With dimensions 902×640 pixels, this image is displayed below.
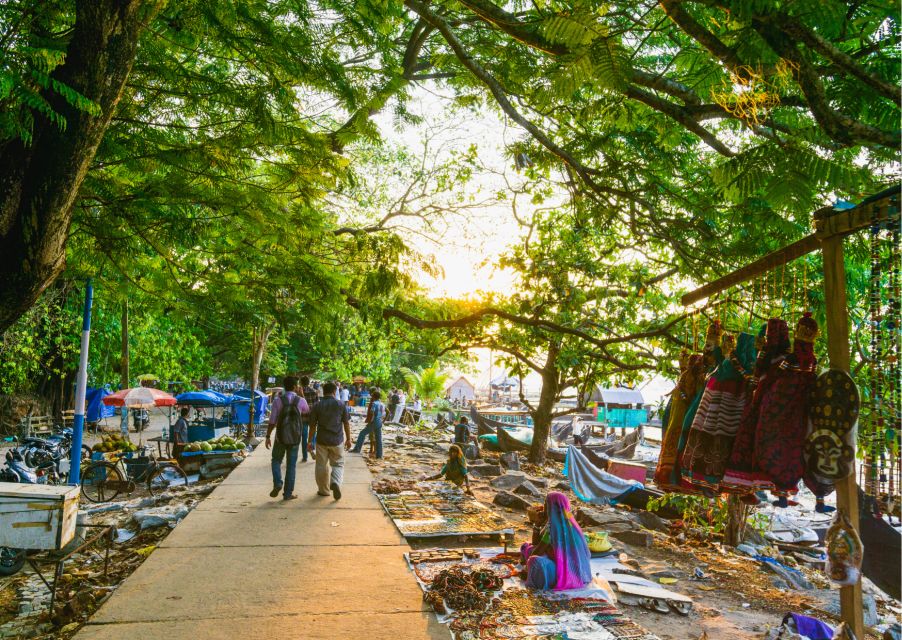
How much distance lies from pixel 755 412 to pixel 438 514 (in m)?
7.02

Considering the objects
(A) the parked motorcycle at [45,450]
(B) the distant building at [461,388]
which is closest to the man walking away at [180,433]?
(A) the parked motorcycle at [45,450]

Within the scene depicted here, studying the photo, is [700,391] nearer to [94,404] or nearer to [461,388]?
[94,404]

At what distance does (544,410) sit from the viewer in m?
18.5

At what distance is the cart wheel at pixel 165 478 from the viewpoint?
1223 cm

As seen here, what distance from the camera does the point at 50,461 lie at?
474 inches

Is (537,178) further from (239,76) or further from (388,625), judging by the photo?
(388,625)

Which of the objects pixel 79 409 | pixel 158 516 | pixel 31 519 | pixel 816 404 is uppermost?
pixel 816 404

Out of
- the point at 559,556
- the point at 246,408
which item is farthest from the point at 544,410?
the point at 246,408

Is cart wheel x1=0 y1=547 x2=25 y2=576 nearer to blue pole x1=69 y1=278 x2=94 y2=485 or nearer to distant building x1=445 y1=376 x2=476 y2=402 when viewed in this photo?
blue pole x1=69 y1=278 x2=94 y2=485

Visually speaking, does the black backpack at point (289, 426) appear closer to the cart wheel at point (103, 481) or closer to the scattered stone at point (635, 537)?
the cart wheel at point (103, 481)

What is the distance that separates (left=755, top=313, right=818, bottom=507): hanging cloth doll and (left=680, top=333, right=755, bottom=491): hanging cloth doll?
0.21 metres

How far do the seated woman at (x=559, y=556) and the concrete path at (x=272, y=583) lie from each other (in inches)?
59.4

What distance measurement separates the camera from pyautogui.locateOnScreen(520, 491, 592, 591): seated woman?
622cm

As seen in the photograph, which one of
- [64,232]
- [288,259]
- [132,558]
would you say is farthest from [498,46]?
[132,558]
